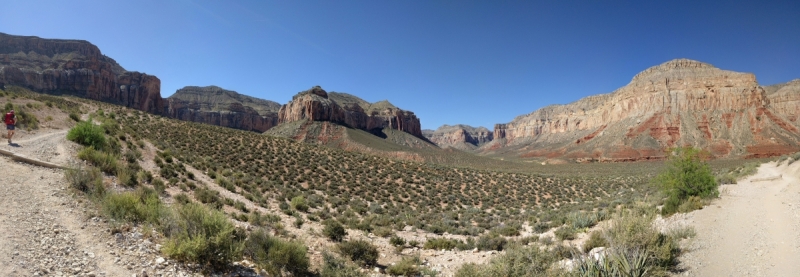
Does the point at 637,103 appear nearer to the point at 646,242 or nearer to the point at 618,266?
the point at 646,242

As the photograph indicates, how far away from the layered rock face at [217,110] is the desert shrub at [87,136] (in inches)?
5264

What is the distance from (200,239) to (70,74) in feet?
416

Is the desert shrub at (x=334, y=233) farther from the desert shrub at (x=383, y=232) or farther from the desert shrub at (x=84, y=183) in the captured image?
the desert shrub at (x=84, y=183)

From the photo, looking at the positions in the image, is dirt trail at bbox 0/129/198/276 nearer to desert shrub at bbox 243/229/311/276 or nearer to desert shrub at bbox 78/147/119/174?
desert shrub at bbox 243/229/311/276

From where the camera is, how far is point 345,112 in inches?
4727

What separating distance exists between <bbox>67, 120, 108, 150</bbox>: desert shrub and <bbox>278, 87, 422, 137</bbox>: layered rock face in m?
85.0

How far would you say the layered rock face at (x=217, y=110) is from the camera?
5276 inches

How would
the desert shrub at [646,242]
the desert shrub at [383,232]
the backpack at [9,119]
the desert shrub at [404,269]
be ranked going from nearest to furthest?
1. the desert shrub at [646,242]
2. the desert shrub at [404,269]
3. the backpack at [9,119]
4. the desert shrub at [383,232]

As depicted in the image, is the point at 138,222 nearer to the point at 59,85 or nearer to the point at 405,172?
the point at 405,172

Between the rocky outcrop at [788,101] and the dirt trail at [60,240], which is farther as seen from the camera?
the rocky outcrop at [788,101]

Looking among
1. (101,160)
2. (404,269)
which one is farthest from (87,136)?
(404,269)

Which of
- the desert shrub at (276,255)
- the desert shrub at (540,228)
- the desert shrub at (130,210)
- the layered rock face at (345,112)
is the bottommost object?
the desert shrub at (540,228)

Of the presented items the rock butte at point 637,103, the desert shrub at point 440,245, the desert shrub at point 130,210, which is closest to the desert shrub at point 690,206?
the desert shrub at point 440,245

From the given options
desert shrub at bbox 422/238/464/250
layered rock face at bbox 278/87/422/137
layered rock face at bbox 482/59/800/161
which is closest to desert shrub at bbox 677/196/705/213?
desert shrub at bbox 422/238/464/250
